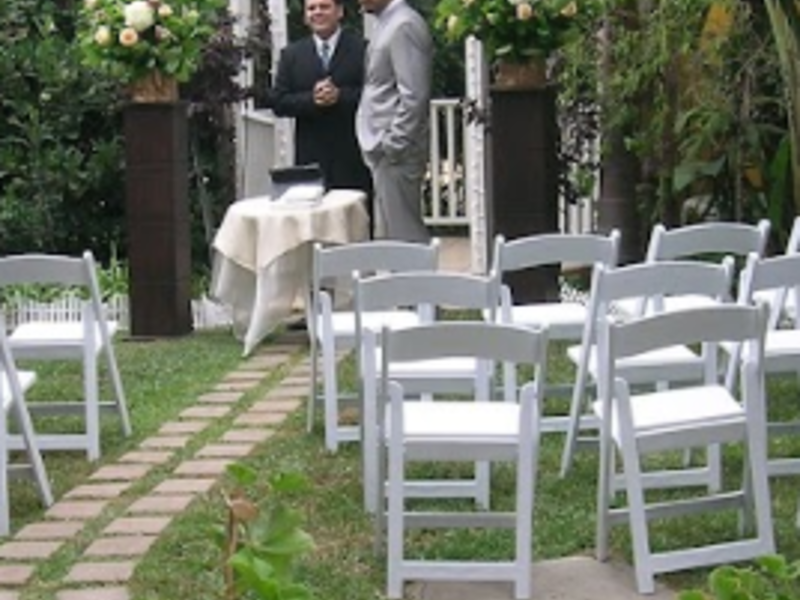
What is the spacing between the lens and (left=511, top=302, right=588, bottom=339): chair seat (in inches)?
271

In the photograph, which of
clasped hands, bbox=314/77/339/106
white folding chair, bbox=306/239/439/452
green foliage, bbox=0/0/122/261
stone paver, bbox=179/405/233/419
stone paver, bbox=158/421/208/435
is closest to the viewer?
white folding chair, bbox=306/239/439/452

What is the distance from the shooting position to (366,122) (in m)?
9.94

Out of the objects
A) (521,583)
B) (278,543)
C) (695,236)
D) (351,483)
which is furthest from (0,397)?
(278,543)

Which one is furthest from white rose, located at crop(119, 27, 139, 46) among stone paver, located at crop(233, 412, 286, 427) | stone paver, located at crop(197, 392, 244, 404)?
stone paver, located at crop(233, 412, 286, 427)

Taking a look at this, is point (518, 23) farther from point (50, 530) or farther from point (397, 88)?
point (50, 530)

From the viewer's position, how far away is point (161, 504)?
607 cm

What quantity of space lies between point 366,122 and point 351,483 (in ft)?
13.0

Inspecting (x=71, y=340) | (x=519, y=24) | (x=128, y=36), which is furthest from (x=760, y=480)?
(x=128, y=36)

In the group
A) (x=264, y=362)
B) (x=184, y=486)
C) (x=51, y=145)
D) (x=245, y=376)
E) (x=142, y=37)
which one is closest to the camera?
(x=184, y=486)

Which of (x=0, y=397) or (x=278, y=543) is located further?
(x=0, y=397)

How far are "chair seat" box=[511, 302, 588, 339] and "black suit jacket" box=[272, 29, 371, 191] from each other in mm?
3530

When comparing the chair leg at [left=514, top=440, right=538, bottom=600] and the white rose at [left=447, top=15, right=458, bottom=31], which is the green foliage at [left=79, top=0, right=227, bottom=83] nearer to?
the white rose at [left=447, top=15, right=458, bottom=31]

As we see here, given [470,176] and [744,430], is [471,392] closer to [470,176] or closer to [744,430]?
[744,430]

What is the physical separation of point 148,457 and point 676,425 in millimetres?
2535
